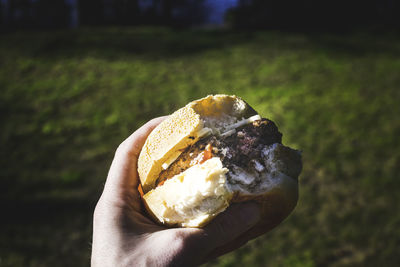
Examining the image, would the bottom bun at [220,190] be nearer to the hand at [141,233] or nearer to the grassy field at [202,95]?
the hand at [141,233]

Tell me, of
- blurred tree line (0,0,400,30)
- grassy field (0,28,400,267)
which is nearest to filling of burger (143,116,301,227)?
grassy field (0,28,400,267)

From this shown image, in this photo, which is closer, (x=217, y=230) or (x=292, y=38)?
(x=217, y=230)

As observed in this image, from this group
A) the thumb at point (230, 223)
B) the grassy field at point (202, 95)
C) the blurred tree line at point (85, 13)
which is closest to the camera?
the thumb at point (230, 223)

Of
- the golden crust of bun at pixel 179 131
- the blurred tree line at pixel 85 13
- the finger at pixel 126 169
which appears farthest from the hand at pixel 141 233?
the blurred tree line at pixel 85 13

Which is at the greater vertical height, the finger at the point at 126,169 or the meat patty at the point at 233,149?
the meat patty at the point at 233,149

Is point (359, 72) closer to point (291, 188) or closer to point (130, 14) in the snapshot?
point (291, 188)

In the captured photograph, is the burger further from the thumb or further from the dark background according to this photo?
the dark background

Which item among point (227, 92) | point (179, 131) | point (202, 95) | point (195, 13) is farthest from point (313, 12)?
point (179, 131)

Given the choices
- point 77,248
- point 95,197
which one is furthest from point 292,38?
point 77,248
